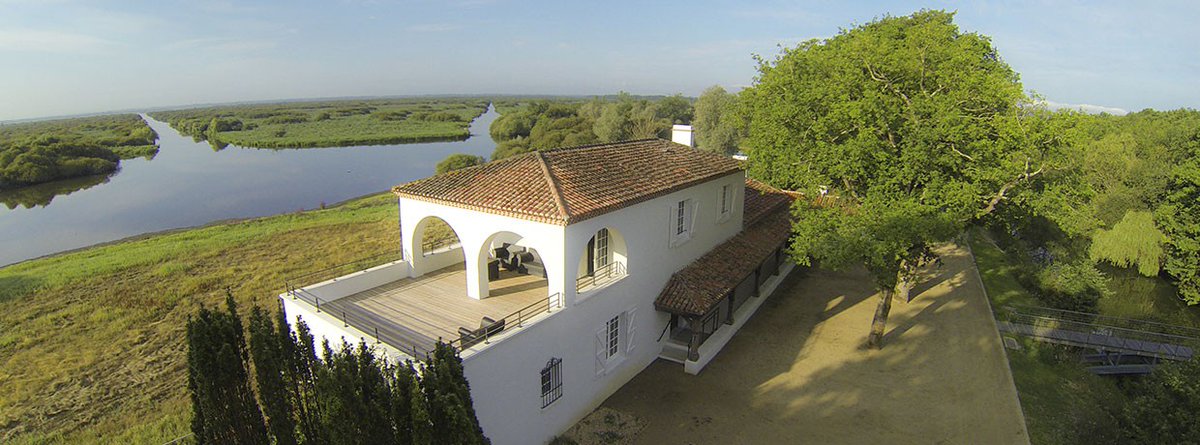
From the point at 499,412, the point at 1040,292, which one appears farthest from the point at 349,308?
the point at 1040,292

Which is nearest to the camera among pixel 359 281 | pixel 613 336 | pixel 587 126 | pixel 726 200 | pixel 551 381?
pixel 551 381

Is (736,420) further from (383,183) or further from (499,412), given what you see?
(383,183)

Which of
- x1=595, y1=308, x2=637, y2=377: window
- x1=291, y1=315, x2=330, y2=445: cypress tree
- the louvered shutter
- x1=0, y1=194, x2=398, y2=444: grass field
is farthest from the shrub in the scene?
x1=0, y1=194, x2=398, y2=444: grass field

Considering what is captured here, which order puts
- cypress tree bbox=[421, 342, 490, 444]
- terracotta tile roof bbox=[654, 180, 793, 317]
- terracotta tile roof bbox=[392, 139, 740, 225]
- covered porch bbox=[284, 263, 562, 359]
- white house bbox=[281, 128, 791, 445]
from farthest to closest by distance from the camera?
terracotta tile roof bbox=[654, 180, 793, 317], terracotta tile roof bbox=[392, 139, 740, 225], white house bbox=[281, 128, 791, 445], covered porch bbox=[284, 263, 562, 359], cypress tree bbox=[421, 342, 490, 444]

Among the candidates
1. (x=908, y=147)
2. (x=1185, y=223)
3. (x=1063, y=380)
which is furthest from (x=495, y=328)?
(x=1185, y=223)

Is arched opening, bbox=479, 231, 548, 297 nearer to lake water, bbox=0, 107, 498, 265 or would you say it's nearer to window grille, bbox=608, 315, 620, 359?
window grille, bbox=608, 315, 620, 359

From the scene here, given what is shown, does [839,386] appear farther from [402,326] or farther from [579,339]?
[402,326]

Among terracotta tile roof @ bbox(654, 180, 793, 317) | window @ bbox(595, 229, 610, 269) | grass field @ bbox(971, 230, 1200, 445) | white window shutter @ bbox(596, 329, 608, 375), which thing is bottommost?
grass field @ bbox(971, 230, 1200, 445)
